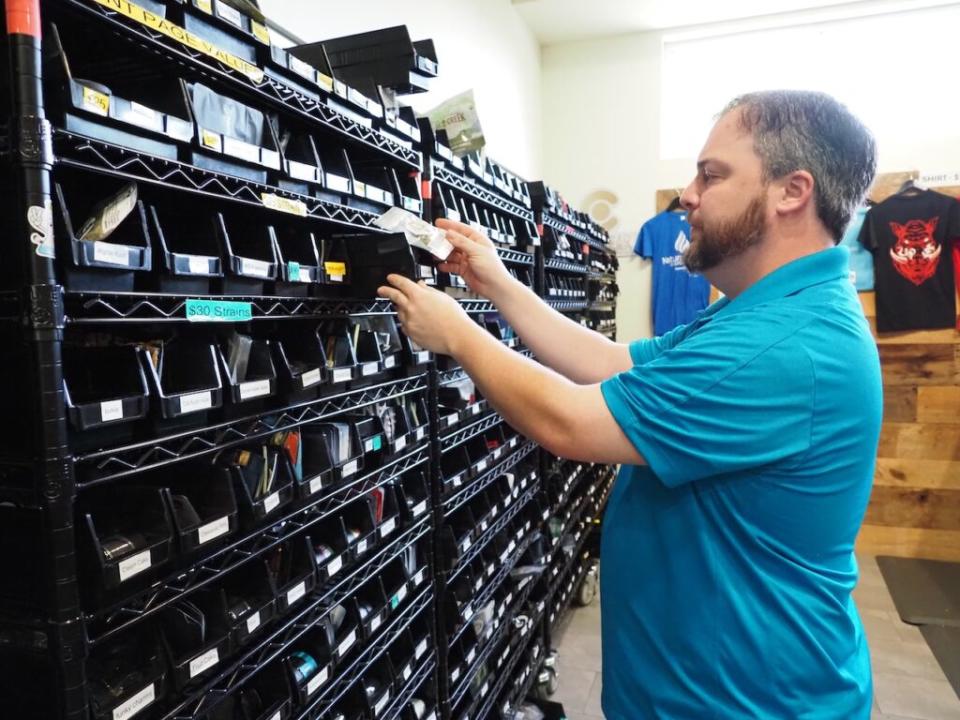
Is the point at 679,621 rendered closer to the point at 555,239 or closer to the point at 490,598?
the point at 490,598

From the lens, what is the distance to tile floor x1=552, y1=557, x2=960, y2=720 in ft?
8.14

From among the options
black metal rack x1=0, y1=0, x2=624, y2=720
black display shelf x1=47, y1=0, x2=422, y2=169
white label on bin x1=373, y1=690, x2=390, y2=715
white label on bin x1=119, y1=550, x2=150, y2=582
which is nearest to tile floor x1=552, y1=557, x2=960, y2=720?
black metal rack x1=0, y1=0, x2=624, y2=720

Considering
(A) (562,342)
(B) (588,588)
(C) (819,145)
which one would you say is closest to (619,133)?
(B) (588,588)

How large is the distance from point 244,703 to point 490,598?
3.54ft

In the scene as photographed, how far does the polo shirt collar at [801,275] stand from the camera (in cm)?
96

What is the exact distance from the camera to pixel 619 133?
4.36 m

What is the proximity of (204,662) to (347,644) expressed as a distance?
15.4 inches

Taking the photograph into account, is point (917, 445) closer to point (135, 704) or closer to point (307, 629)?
point (307, 629)

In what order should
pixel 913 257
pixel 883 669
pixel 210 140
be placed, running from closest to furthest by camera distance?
pixel 210 140, pixel 883 669, pixel 913 257

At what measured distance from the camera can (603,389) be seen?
94 cm

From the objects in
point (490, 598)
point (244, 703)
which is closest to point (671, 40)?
point (490, 598)

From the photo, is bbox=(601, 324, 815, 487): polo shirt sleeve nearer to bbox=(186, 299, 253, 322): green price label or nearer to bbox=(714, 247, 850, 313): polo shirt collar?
bbox=(714, 247, 850, 313): polo shirt collar

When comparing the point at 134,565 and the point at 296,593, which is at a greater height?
the point at 134,565

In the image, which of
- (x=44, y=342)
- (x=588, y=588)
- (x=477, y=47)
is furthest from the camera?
(x=588, y=588)
